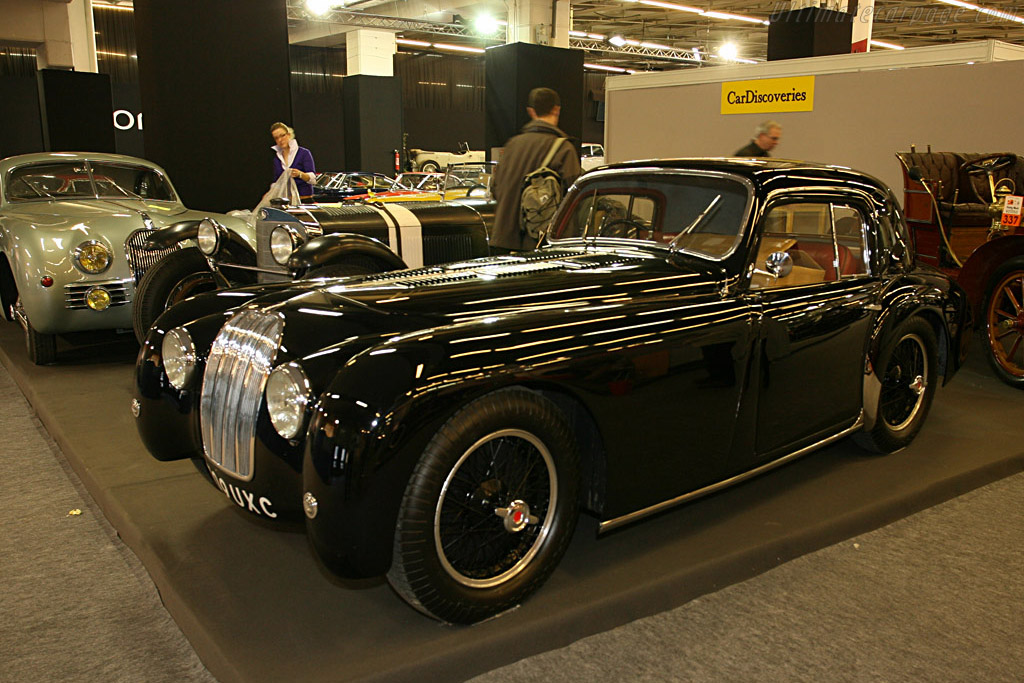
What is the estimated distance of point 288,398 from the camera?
2.25 meters

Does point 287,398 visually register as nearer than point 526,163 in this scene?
Yes

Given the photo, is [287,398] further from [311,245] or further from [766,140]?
[766,140]

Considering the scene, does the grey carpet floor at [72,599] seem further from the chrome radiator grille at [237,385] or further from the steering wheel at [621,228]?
the steering wheel at [621,228]

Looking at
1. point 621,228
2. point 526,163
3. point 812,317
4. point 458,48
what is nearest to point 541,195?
point 526,163

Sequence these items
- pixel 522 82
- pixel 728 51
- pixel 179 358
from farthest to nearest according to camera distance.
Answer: pixel 728 51
pixel 522 82
pixel 179 358

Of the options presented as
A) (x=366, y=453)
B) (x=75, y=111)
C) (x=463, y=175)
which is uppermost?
(x=75, y=111)

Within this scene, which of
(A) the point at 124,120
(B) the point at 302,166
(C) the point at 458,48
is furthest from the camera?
(C) the point at 458,48

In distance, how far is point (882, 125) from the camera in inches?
300

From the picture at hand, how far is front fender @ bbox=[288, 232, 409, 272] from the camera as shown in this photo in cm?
419

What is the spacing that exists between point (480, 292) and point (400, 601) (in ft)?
3.38

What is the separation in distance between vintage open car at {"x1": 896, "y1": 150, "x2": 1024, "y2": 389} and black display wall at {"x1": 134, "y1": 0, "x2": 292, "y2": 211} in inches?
240

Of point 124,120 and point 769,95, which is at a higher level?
point 124,120

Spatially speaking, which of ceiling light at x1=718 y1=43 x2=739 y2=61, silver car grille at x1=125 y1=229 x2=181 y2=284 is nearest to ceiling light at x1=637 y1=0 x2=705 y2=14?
ceiling light at x1=718 y1=43 x2=739 y2=61

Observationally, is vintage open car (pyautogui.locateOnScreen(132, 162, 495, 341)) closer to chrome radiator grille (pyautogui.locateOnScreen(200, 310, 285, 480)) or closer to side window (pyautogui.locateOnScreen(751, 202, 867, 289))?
chrome radiator grille (pyautogui.locateOnScreen(200, 310, 285, 480))
